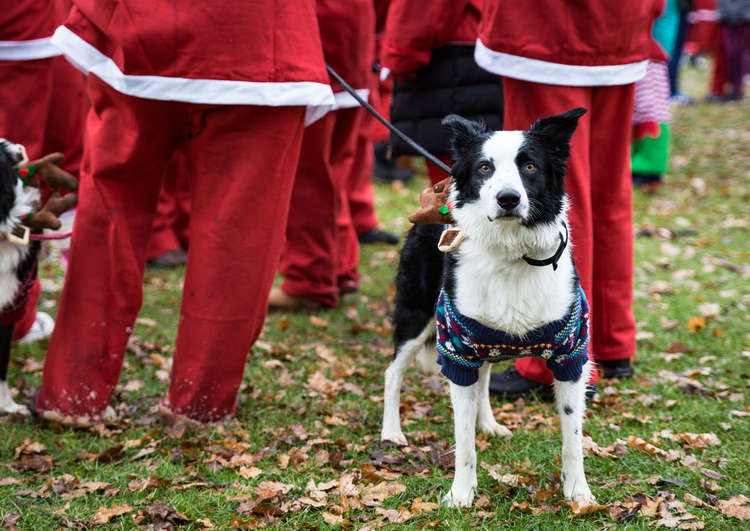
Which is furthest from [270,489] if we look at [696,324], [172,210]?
[172,210]

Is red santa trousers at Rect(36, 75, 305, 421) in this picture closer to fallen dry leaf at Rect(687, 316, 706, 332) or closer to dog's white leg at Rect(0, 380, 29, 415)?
dog's white leg at Rect(0, 380, 29, 415)

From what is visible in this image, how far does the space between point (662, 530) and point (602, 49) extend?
2.05 m

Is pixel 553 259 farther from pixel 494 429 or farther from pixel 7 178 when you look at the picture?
pixel 7 178

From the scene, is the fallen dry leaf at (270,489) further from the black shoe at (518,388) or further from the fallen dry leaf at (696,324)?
the fallen dry leaf at (696,324)

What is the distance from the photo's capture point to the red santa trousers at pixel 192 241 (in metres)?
3.47

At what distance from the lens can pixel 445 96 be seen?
4.30 m

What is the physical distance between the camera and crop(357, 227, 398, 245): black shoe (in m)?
7.54

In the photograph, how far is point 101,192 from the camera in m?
3.54

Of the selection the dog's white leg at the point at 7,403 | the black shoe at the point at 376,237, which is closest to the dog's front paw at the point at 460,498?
the dog's white leg at the point at 7,403

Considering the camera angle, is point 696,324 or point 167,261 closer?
point 696,324

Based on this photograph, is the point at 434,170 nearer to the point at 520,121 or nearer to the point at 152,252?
the point at 520,121

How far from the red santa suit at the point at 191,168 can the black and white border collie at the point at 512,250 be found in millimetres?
944

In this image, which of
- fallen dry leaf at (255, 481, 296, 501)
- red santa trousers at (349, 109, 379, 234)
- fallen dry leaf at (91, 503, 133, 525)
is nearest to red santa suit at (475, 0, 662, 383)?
fallen dry leaf at (255, 481, 296, 501)

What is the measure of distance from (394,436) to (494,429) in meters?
0.47
